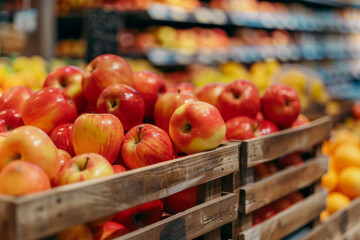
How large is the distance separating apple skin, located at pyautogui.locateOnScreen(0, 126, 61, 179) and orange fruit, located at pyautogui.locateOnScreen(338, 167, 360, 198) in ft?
5.53

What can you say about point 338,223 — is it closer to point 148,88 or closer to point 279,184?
point 279,184

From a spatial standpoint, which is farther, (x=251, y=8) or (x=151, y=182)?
(x=251, y=8)

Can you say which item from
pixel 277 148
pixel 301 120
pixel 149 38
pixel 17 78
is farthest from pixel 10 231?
pixel 149 38

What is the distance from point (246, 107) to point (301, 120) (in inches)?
14.9

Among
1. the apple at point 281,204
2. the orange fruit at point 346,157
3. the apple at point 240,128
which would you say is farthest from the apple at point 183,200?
the orange fruit at point 346,157

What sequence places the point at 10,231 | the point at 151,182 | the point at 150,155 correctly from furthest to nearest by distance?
1. the point at 150,155
2. the point at 151,182
3. the point at 10,231

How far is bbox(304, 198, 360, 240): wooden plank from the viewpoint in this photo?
1636 mm

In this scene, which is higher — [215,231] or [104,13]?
[104,13]

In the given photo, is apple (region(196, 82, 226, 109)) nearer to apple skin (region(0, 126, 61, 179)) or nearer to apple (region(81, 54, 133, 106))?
apple (region(81, 54, 133, 106))

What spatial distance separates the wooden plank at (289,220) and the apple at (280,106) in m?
0.34

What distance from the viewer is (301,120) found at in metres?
1.74

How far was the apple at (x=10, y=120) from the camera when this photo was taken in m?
1.25

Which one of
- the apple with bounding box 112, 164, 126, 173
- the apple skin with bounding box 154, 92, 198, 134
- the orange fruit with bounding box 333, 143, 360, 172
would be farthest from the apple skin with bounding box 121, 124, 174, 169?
the orange fruit with bounding box 333, 143, 360, 172

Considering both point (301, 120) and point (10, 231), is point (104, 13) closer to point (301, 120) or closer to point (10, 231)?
point (301, 120)
